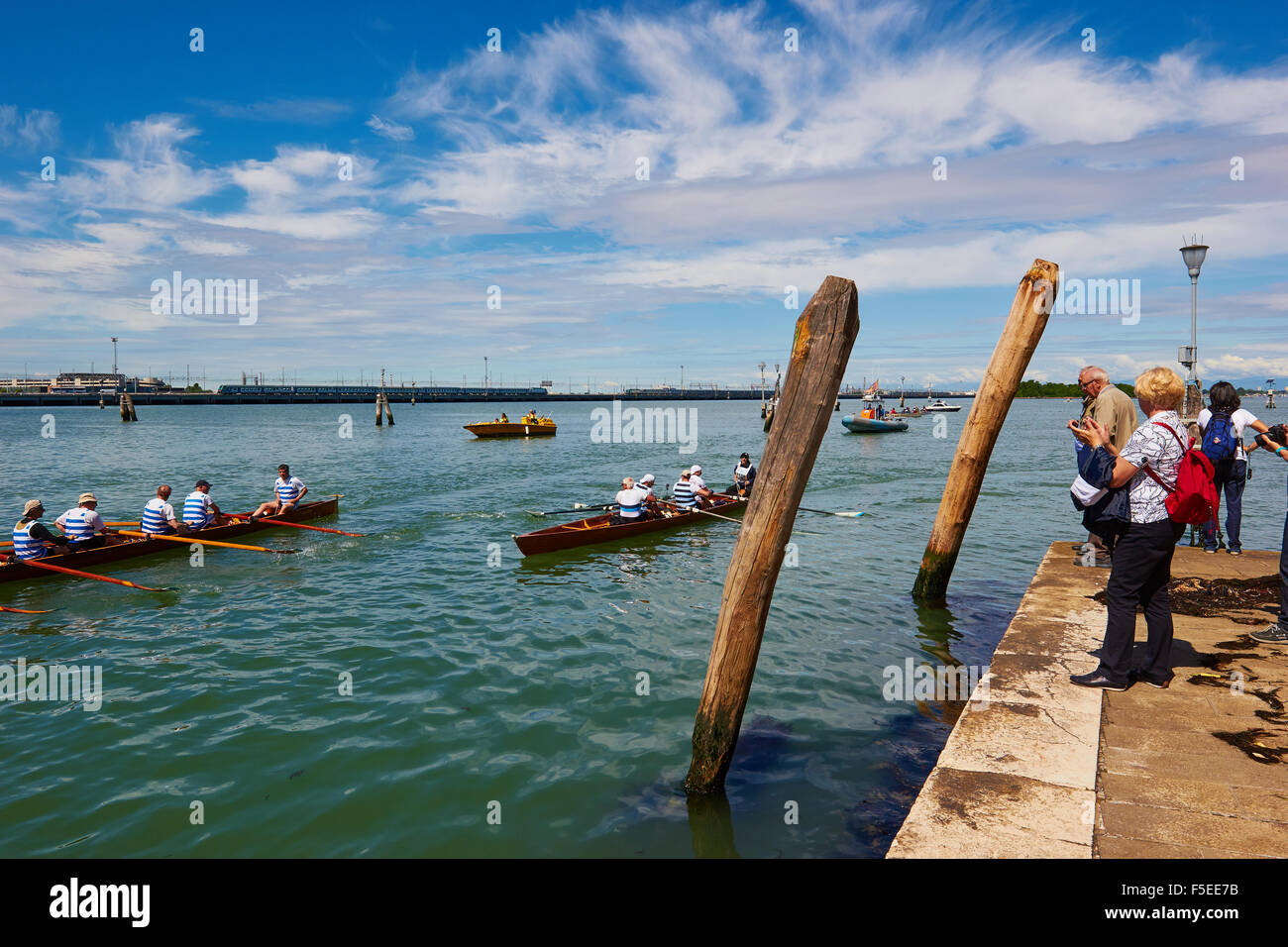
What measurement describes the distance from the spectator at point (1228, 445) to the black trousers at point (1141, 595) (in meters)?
5.80

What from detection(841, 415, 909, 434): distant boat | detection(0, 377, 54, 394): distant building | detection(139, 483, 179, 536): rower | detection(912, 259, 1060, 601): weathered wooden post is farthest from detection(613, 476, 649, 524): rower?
detection(0, 377, 54, 394): distant building

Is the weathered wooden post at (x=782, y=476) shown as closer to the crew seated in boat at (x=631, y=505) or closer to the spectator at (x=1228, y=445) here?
the spectator at (x=1228, y=445)

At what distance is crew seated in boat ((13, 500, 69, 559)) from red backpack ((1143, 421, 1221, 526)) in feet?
54.1

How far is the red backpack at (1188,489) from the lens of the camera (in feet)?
17.0

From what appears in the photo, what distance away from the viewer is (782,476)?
522cm

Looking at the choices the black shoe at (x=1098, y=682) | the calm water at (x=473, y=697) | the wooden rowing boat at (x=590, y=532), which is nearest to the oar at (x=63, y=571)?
the calm water at (x=473, y=697)

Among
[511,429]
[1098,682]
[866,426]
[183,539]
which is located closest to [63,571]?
[183,539]

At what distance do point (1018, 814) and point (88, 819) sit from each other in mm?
7125
